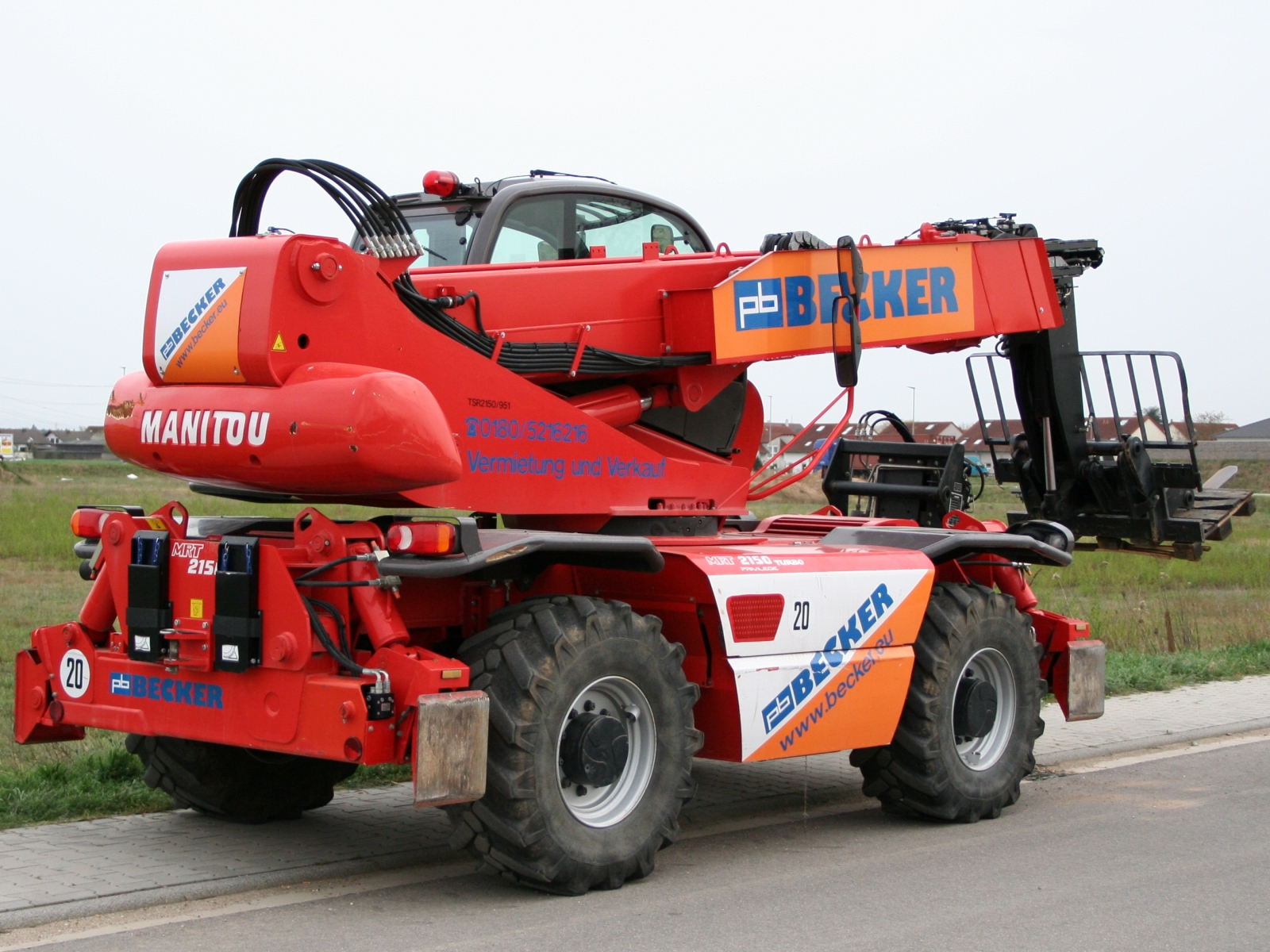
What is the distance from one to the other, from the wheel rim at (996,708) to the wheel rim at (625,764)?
2396 mm

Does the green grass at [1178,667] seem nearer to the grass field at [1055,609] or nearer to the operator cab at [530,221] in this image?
the grass field at [1055,609]

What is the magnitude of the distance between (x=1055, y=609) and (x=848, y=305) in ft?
39.8

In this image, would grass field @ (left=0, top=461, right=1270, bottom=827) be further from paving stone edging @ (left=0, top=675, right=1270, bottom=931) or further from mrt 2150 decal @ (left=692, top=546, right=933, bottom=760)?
mrt 2150 decal @ (left=692, top=546, right=933, bottom=760)

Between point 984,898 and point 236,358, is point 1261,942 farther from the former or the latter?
point 236,358

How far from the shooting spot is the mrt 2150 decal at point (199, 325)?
22.1ft

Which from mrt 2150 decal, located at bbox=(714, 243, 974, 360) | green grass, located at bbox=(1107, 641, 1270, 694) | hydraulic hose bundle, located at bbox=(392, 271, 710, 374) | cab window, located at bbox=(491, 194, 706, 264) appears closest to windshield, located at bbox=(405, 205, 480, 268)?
cab window, located at bbox=(491, 194, 706, 264)

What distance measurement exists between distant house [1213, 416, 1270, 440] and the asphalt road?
90518 millimetres

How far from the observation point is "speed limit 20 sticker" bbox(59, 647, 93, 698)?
23.5 ft

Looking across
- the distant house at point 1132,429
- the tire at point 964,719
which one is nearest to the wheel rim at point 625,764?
the tire at point 964,719

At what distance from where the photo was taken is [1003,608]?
29.3ft

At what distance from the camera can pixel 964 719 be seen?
344 inches

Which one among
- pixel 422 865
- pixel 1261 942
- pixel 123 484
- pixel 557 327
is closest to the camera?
pixel 1261 942

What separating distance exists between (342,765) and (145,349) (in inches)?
100

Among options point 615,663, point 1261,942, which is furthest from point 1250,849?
point 615,663
